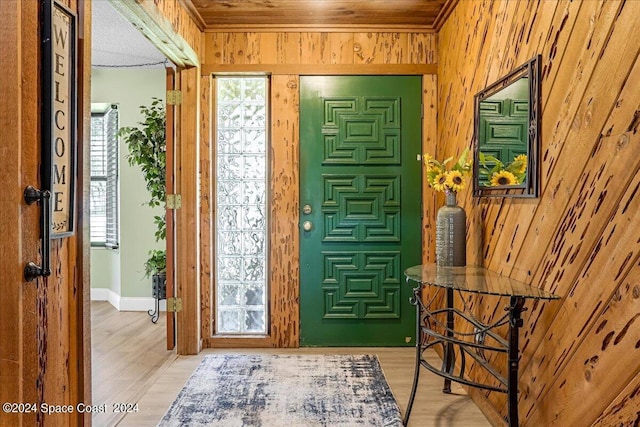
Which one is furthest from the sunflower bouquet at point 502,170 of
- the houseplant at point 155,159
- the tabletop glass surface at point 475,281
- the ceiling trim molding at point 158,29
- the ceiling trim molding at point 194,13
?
the houseplant at point 155,159

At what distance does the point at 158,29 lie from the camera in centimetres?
262

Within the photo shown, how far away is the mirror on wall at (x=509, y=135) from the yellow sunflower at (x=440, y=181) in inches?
8.2

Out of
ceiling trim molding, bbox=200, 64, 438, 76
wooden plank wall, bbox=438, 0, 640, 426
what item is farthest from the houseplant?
wooden plank wall, bbox=438, 0, 640, 426

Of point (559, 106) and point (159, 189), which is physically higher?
point (559, 106)

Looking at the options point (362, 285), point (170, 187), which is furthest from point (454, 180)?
point (170, 187)

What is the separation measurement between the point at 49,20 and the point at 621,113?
1830 mm

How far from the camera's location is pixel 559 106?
179cm

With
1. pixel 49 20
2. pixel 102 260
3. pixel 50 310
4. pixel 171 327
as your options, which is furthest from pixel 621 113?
pixel 102 260

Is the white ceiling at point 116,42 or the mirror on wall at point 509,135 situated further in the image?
the white ceiling at point 116,42

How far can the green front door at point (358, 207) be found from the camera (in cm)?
354

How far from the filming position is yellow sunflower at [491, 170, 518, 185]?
2.18 meters

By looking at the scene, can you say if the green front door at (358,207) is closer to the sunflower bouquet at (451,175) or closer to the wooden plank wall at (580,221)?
the sunflower bouquet at (451,175)

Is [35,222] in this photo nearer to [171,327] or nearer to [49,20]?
[49,20]

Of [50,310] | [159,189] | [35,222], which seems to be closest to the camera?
[35,222]
